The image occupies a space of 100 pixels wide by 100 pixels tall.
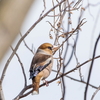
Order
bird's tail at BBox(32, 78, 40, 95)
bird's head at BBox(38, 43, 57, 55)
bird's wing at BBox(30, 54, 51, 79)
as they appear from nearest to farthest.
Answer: bird's tail at BBox(32, 78, 40, 95)
bird's wing at BBox(30, 54, 51, 79)
bird's head at BBox(38, 43, 57, 55)

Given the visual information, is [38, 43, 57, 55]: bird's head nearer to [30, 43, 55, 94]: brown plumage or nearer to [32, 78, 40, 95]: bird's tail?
[30, 43, 55, 94]: brown plumage

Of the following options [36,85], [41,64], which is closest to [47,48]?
[41,64]

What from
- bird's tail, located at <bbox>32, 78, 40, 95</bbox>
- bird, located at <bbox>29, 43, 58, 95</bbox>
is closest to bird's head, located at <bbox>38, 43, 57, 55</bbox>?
bird, located at <bbox>29, 43, 58, 95</bbox>

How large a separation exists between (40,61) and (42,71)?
88 mm

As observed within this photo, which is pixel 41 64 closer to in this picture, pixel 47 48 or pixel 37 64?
pixel 37 64

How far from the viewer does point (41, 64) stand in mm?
1619

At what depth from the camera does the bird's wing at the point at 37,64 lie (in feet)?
4.94

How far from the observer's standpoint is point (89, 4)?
2.06 m

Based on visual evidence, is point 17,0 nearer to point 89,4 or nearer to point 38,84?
point 38,84

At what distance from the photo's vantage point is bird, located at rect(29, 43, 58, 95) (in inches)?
57.9

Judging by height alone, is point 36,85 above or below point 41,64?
below

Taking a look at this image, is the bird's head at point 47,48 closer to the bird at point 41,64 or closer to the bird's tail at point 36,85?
the bird at point 41,64

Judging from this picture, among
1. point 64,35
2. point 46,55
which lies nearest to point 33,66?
point 46,55

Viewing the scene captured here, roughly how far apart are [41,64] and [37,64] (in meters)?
0.03
